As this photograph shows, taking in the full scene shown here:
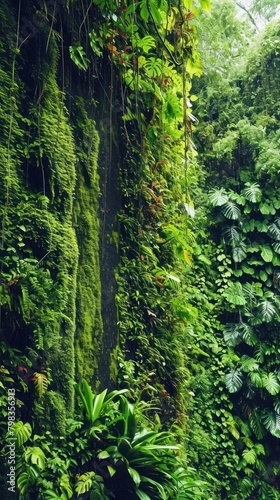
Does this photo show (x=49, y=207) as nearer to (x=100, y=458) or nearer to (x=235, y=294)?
(x=100, y=458)

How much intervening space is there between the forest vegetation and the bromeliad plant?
0.03 ft

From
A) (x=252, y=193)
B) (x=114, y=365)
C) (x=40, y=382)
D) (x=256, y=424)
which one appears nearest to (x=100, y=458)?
(x=40, y=382)

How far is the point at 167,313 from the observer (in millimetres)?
4508

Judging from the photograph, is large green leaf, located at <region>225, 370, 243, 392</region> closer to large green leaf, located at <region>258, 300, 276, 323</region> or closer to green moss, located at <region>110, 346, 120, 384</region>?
large green leaf, located at <region>258, 300, 276, 323</region>

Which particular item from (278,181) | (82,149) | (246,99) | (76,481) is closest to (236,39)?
(246,99)

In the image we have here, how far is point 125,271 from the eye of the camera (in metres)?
4.14

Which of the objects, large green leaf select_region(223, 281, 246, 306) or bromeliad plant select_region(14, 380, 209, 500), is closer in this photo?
bromeliad plant select_region(14, 380, 209, 500)

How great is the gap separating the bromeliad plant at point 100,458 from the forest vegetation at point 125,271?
0.03ft

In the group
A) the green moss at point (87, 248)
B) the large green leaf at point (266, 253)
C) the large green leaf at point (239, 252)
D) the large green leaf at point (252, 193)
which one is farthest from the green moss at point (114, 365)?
the large green leaf at point (252, 193)

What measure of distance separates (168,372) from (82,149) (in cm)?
193

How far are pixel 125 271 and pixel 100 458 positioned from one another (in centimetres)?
149

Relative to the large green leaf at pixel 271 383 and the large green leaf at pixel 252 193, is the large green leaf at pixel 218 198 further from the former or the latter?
the large green leaf at pixel 271 383

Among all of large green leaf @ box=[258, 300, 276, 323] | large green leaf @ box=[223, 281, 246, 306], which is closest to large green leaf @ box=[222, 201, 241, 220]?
large green leaf @ box=[223, 281, 246, 306]

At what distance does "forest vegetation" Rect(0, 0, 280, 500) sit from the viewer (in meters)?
2.98
